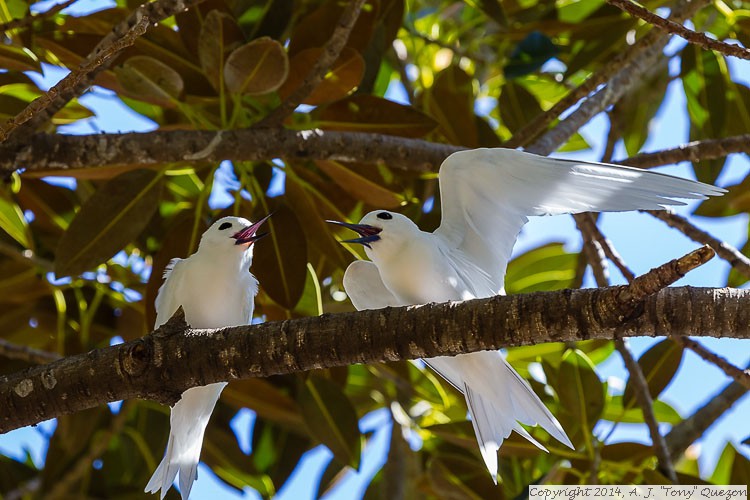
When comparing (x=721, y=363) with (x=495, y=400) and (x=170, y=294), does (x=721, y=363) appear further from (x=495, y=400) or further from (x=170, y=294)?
(x=170, y=294)

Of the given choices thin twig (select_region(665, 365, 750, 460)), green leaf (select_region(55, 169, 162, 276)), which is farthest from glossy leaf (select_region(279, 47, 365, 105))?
thin twig (select_region(665, 365, 750, 460))

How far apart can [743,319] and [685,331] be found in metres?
0.13

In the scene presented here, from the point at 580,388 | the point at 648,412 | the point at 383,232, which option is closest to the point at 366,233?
the point at 383,232

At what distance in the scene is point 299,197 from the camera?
3.59m

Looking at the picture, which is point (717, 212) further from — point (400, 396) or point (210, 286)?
point (210, 286)

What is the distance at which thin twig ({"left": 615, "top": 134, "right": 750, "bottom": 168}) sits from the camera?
3363 mm

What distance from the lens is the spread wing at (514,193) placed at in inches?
101

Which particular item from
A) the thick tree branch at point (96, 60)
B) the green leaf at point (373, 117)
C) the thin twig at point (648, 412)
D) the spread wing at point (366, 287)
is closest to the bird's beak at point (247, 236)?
the spread wing at point (366, 287)

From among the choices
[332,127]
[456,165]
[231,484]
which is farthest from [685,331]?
[231,484]

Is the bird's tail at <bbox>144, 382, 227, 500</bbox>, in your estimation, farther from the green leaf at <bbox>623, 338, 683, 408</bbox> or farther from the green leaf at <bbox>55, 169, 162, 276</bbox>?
the green leaf at <bbox>623, 338, 683, 408</bbox>

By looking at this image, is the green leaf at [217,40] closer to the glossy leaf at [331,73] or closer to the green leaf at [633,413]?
the glossy leaf at [331,73]

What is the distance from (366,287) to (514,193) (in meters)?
0.66

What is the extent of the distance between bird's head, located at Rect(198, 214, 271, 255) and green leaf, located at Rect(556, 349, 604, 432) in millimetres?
1431

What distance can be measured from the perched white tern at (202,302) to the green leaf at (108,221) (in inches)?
18.0
